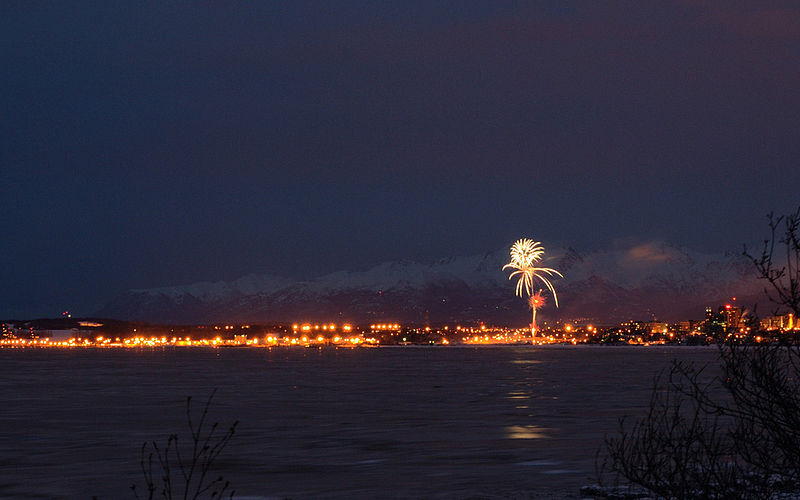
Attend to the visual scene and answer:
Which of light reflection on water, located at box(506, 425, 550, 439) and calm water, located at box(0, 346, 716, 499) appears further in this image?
light reflection on water, located at box(506, 425, 550, 439)

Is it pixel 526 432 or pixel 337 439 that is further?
pixel 526 432

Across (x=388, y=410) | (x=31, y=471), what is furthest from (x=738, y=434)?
(x=388, y=410)

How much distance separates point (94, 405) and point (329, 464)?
1356 inches

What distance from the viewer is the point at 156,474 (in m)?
29.8

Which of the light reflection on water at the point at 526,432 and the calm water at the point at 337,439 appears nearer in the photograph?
the calm water at the point at 337,439

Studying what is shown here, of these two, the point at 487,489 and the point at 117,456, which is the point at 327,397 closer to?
the point at 117,456

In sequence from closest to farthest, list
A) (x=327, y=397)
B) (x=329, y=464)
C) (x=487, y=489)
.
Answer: (x=487, y=489) < (x=329, y=464) < (x=327, y=397)

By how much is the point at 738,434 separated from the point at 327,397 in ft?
183

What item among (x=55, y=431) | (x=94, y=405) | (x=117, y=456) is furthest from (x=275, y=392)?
(x=117, y=456)

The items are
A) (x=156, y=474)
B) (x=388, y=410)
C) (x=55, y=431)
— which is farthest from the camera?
(x=388, y=410)

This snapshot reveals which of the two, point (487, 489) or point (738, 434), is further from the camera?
point (487, 489)

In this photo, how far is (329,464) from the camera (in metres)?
32.0

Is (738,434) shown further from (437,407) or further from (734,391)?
(437,407)

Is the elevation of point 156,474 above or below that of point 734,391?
below
